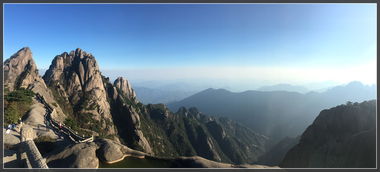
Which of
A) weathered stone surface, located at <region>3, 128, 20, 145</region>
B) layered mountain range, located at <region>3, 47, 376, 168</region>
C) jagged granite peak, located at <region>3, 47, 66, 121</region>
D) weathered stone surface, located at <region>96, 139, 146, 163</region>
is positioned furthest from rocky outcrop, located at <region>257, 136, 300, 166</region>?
weathered stone surface, located at <region>3, 128, 20, 145</region>

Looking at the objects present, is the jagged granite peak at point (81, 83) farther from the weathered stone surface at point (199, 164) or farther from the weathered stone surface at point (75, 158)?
the weathered stone surface at point (199, 164)

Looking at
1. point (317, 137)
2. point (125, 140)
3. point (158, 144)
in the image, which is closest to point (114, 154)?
point (317, 137)

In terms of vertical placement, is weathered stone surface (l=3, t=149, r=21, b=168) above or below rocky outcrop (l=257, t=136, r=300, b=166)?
above

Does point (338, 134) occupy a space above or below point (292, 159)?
above

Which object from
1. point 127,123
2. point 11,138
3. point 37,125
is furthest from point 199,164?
point 127,123

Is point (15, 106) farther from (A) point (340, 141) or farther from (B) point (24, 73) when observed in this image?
(A) point (340, 141)

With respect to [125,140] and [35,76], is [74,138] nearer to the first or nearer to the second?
[35,76]

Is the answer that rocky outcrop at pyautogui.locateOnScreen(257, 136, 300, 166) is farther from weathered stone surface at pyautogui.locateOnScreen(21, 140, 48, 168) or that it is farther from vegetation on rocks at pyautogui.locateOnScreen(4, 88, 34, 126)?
weathered stone surface at pyautogui.locateOnScreen(21, 140, 48, 168)
